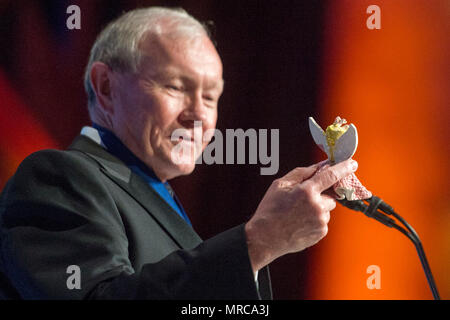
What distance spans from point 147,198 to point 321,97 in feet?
2.92

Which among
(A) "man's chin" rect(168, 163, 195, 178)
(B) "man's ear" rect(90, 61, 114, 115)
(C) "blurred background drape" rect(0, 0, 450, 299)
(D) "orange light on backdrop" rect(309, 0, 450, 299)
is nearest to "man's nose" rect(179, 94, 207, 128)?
(A) "man's chin" rect(168, 163, 195, 178)

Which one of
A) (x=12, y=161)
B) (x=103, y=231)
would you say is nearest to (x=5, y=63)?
(x=12, y=161)

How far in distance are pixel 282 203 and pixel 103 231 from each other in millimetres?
365

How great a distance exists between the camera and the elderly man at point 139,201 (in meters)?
0.91

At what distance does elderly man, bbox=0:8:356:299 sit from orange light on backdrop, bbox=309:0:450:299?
564mm

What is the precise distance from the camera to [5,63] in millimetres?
1764

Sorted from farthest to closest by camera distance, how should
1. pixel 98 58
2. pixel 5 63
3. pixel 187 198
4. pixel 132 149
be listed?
pixel 187 198
pixel 5 63
pixel 98 58
pixel 132 149

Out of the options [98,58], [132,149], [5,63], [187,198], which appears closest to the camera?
[132,149]

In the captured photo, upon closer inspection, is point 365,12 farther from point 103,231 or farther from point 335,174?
point 103,231

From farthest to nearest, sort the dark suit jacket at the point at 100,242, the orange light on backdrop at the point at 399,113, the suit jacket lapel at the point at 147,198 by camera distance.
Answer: the orange light on backdrop at the point at 399,113, the suit jacket lapel at the point at 147,198, the dark suit jacket at the point at 100,242

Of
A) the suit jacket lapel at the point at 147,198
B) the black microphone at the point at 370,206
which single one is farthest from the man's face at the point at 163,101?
the black microphone at the point at 370,206

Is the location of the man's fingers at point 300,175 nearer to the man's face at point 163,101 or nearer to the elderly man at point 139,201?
the elderly man at point 139,201

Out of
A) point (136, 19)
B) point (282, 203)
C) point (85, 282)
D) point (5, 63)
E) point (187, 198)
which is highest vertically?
point (136, 19)

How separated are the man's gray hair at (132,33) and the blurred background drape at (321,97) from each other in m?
0.37
